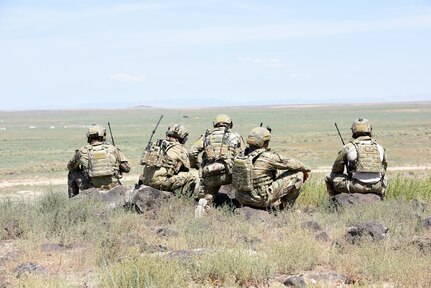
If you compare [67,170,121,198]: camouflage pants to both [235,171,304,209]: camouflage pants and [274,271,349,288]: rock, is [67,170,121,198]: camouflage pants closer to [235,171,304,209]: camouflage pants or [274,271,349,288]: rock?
[235,171,304,209]: camouflage pants

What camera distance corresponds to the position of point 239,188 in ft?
29.8

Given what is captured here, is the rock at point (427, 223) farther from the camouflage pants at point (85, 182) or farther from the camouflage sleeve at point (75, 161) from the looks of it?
the camouflage sleeve at point (75, 161)

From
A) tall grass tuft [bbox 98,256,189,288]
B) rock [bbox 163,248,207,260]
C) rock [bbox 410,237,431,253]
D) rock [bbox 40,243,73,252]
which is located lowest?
rock [bbox 40,243,73,252]

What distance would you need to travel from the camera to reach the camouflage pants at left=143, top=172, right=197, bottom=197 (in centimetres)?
1030

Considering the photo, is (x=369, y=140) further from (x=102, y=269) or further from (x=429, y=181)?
(x=102, y=269)

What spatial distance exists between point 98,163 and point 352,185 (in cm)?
435

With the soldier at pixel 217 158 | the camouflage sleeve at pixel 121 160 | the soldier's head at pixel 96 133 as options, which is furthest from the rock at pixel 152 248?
the soldier's head at pixel 96 133

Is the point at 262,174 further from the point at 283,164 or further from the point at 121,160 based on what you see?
the point at 121,160

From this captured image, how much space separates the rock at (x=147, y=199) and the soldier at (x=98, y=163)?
3.98 feet

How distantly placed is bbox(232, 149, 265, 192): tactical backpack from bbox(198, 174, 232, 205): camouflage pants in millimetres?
808

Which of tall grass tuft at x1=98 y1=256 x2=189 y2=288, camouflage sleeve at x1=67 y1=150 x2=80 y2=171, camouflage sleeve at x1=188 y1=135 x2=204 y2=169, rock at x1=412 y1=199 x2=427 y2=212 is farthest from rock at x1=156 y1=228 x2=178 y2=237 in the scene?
→ rock at x1=412 y1=199 x2=427 y2=212

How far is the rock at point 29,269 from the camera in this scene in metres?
6.25

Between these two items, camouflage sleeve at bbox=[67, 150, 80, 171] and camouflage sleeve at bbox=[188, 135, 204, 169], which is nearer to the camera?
camouflage sleeve at bbox=[188, 135, 204, 169]

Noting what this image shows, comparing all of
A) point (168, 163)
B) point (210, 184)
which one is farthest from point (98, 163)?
point (210, 184)
